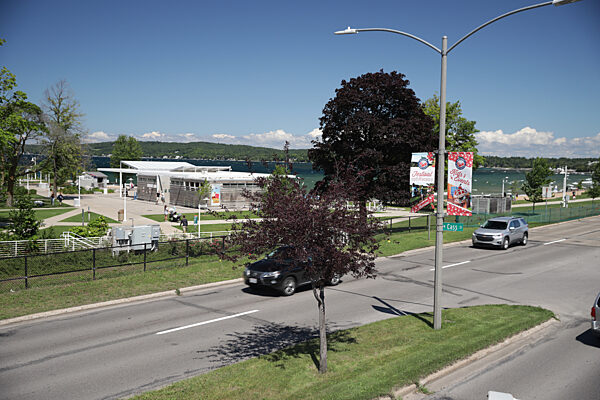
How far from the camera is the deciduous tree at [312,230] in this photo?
302 inches

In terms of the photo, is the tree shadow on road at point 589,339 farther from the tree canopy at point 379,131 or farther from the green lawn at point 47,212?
the green lawn at point 47,212

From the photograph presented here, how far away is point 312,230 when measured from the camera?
25.3ft

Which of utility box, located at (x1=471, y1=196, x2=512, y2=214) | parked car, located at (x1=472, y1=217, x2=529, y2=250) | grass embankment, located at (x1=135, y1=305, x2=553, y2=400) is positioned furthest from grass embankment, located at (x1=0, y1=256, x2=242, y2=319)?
utility box, located at (x1=471, y1=196, x2=512, y2=214)

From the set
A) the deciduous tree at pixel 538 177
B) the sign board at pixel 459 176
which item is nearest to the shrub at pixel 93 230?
the sign board at pixel 459 176

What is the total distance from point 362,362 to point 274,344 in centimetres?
249

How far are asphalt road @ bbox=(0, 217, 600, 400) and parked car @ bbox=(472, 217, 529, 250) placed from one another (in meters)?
5.89

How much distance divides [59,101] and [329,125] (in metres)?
49.8

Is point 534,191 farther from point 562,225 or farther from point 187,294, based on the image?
point 187,294

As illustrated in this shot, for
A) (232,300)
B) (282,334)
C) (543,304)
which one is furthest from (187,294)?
(543,304)

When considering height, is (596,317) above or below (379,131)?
below

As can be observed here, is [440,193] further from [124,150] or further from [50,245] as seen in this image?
[124,150]

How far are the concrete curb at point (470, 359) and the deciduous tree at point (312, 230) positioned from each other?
149 centimetres

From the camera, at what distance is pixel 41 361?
31.8 ft

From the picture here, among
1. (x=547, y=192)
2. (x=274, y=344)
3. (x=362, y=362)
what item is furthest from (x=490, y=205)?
(x=362, y=362)
